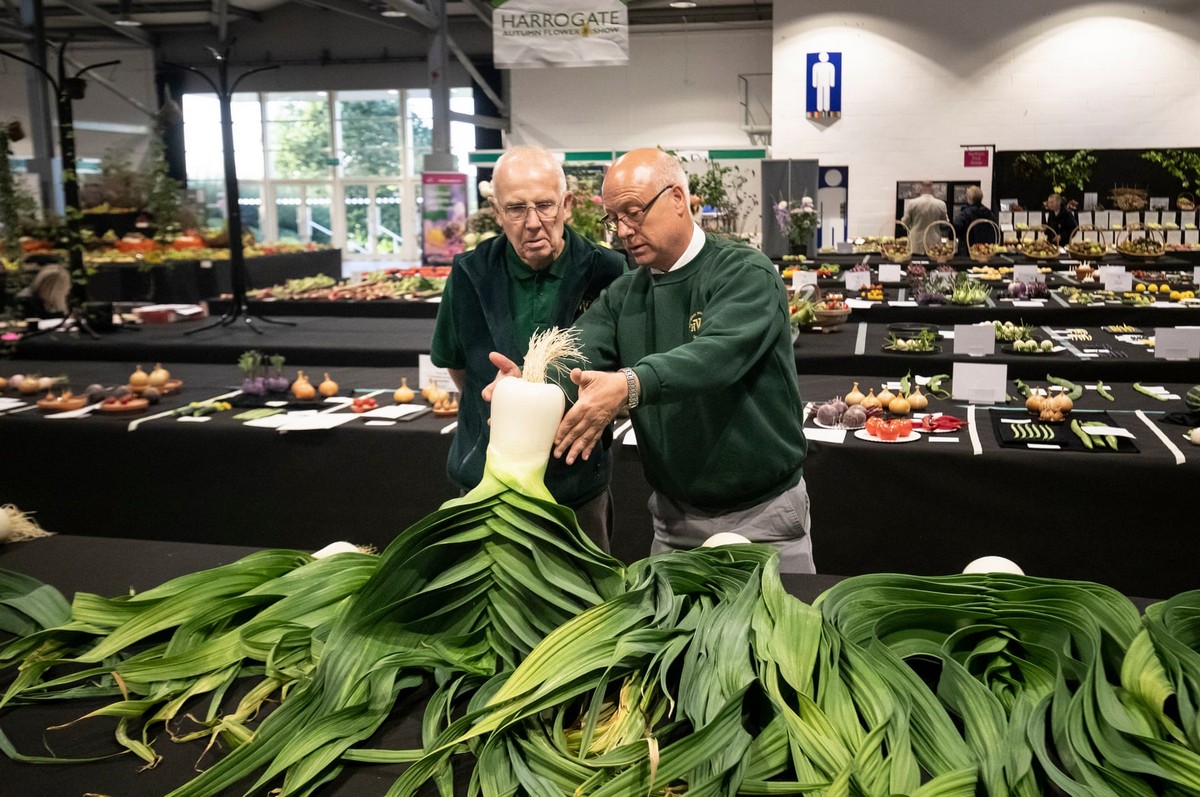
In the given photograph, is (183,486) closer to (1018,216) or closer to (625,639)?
(625,639)

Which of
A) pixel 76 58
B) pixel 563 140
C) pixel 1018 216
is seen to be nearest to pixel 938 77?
pixel 1018 216

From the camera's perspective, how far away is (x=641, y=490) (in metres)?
3.28

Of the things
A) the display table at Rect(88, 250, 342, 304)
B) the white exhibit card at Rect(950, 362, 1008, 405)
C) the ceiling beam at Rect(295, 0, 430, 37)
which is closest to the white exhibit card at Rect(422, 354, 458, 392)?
the white exhibit card at Rect(950, 362, 1008, 405)

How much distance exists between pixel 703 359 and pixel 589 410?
28cm

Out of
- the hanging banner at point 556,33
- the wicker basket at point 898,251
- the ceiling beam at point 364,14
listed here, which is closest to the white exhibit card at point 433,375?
the hanging banner at point 556,33

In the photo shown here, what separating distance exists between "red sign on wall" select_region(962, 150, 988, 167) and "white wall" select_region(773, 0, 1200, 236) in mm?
145

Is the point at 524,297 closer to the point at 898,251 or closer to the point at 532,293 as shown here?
the point at 532,293

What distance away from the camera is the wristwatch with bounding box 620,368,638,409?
1.50 meters

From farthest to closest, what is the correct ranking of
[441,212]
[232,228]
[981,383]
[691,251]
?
1. [441,212]
2. [232,228]
3. [981,383]
4. [691,251]

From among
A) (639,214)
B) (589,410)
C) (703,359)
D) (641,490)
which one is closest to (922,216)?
(641,490)

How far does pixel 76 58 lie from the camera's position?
1694 centimetres

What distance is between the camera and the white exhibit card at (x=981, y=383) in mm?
3547

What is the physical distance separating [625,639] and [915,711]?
0.31 metres

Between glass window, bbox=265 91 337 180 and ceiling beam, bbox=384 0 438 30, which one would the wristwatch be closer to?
ceiling beam, bbox=384 0 438 30
